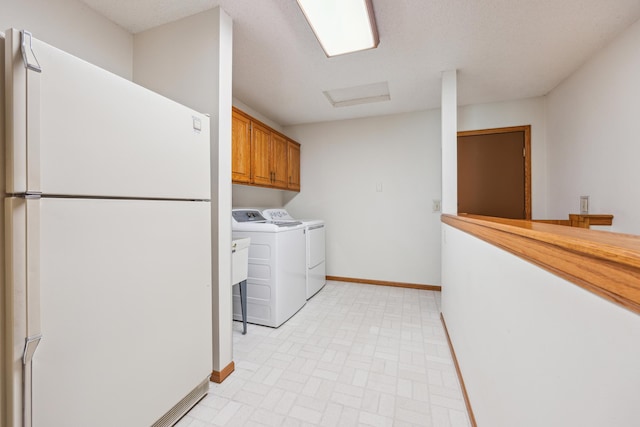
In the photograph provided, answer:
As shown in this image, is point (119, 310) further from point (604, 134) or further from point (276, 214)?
point (604, 134)

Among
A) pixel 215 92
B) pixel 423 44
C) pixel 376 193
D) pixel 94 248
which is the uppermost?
pixel 423 44

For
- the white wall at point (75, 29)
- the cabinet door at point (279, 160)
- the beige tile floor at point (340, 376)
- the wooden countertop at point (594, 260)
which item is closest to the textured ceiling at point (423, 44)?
the white wall at point (75, 29)

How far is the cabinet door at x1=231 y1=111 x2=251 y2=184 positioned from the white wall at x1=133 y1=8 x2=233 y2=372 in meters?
0.73

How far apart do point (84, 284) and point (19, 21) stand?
1519mm

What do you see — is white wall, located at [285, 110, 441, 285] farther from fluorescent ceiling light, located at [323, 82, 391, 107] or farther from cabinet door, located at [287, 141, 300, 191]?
fluorescent ceiling light, located at [323, 82, 391, 107]

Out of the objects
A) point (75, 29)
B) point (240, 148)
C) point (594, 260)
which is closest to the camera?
point (594, 260)

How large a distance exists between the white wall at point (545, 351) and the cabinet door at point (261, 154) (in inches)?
89.3

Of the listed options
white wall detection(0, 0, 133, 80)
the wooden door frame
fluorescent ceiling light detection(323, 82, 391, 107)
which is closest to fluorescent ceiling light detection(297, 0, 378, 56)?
fluorescent ceiling light detection(323, 82, 391, 107)

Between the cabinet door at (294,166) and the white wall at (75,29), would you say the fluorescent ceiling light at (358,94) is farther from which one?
the white wall at (75,29)

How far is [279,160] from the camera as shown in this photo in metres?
3.39

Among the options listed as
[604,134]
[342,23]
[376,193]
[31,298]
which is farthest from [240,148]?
[604,134]

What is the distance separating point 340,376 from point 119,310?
4.26 feet

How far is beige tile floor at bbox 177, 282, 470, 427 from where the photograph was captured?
136 cm

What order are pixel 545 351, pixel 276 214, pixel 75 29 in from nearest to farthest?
pixel 545 351 < pixel 75 29 < pixel 276 214
